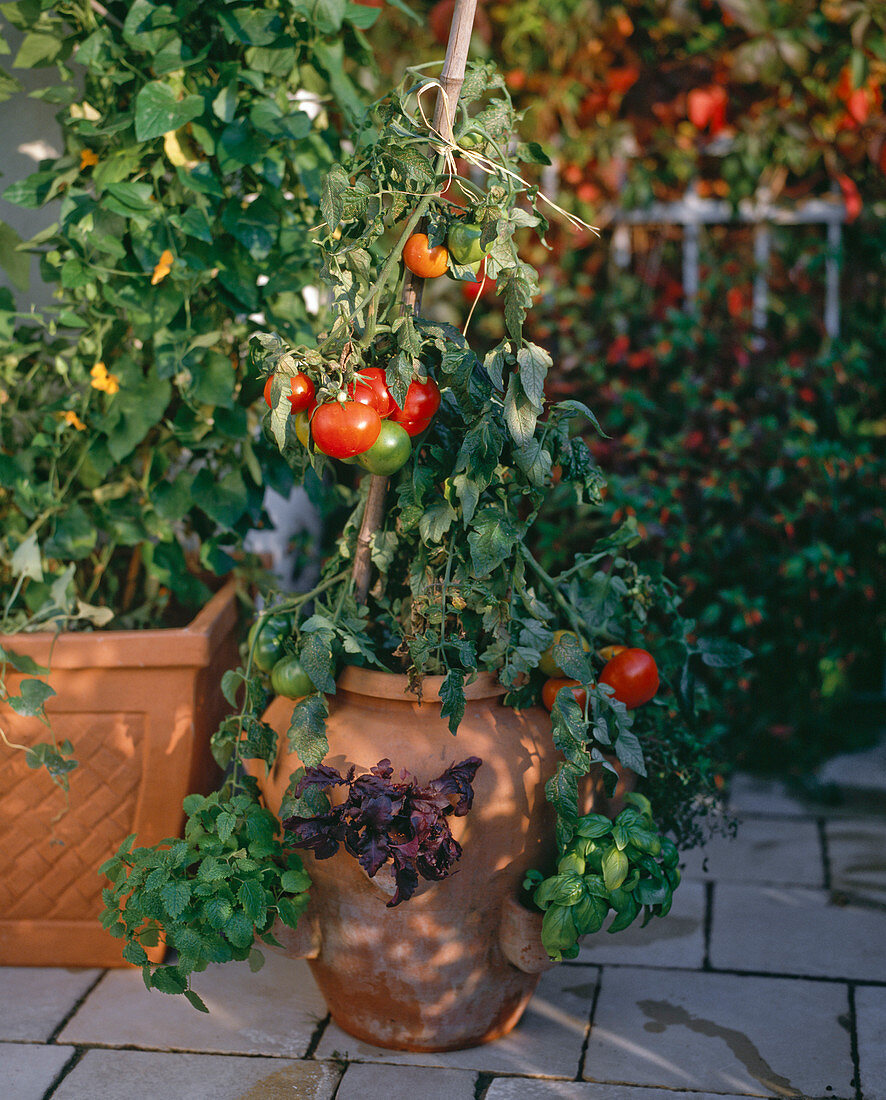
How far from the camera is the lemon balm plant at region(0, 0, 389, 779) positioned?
2.01 metres

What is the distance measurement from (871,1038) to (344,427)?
4.51 feet

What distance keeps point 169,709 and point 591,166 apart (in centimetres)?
228

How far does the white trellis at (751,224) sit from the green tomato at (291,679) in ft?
6.82

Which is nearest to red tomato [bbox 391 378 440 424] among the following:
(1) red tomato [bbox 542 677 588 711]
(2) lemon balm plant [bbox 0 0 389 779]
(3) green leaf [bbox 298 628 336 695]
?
(3) green leaf [bbox 298 628 336 695]

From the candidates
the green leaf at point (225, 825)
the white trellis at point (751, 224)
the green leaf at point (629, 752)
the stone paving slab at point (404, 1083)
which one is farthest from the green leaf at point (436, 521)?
the white trellis at point (751, 224)

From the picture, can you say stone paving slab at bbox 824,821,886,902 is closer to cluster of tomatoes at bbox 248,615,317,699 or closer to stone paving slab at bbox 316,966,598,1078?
stone paving slab at bbox 316,966,598,1078

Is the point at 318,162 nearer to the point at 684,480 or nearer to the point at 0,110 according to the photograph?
the point at 0,110

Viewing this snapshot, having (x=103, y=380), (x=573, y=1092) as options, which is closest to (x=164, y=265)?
(x=103, y=380)

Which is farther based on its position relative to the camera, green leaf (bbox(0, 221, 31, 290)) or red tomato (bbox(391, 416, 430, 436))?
green leaf (bbox(0, 221, 31, 290))

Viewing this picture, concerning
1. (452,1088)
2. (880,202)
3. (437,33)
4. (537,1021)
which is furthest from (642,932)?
(437,33)

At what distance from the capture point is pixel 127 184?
200 cm

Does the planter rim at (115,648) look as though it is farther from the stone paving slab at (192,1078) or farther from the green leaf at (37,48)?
the green leaf at (37,48)

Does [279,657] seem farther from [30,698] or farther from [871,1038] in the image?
[871,1038]

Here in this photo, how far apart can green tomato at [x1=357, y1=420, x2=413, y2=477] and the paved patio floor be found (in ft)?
3.27
